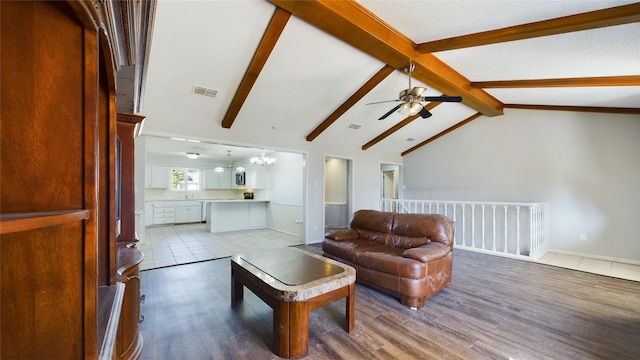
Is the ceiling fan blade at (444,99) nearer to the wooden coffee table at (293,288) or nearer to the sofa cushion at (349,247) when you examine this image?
the sofa cushion at (349,247)

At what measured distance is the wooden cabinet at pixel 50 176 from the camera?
524 millimetres

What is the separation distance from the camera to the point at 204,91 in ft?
12.6

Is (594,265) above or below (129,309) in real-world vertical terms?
below

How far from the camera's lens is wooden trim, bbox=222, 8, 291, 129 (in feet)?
9.21

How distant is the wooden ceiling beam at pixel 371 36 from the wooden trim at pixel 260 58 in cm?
18

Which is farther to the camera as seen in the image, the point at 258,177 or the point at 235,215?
the point at 258,177

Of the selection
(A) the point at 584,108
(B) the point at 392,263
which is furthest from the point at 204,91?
(A) the point at 584,108

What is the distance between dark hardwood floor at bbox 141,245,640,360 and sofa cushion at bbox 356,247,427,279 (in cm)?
36

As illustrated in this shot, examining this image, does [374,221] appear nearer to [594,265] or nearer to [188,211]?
[594,265]

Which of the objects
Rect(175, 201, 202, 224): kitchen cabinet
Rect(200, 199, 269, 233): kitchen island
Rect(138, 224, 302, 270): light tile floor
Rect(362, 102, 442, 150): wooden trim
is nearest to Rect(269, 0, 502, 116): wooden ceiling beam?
Rect(362, 102, 442, 150): wooden trim

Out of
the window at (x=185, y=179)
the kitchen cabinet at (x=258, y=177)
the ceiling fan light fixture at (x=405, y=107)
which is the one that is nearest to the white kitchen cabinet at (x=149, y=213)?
the window at (x=185, y=179)

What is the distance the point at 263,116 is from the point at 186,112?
1274 mm

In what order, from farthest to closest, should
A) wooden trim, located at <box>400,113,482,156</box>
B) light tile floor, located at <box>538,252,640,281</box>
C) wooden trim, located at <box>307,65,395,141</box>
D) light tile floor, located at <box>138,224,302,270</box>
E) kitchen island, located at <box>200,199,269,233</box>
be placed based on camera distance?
kitchen island, located at <box>200,199,269,233</box> < wooden trim, located at <box>400,113,482,156</box> < light tile floor, located at <box>138,224,302,270</box> < wooden trim, located at <box>307,65,395,141</box> < light tile floor, located at <box>538,252,640,281</box>

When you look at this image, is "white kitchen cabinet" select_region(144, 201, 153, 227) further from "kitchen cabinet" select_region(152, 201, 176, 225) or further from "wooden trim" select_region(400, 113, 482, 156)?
"wooden trim" select_region(400, 113, 482, 156)
